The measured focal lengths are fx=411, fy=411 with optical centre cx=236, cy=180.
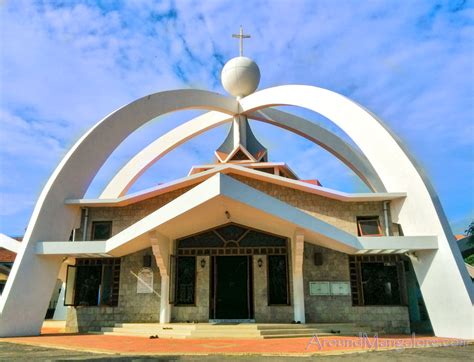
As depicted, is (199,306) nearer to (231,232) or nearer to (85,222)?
(231,232)

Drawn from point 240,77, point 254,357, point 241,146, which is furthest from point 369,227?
point 240,77

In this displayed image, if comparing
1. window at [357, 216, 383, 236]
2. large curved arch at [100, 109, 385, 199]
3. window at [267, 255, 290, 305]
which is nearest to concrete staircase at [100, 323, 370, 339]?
window at [267, 255, 290, 305]

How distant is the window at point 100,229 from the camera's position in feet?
46.1

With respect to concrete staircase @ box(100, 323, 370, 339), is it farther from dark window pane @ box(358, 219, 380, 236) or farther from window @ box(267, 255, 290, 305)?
dark window pane @ box(358, 219, 380, 236)

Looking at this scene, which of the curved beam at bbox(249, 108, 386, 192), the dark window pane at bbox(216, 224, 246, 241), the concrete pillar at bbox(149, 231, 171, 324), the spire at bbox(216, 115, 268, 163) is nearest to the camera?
the concrete pillar at bbox(149, 231, 171, 324)

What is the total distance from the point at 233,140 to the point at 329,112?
241 inches

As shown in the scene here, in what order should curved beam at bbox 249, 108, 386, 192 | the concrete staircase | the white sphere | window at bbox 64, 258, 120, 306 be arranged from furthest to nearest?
the white sphere
curved beam at bbox 249, 108, 386, 192
window at bbox 64, 258, 120, 306
the concrete staircase

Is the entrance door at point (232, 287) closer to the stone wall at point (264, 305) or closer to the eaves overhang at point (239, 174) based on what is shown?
the stone wall at point (264, 305)

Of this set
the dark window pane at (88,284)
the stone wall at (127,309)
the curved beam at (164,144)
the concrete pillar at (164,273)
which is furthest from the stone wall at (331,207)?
the curved beam at (164,144)

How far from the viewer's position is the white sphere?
67.7 feet

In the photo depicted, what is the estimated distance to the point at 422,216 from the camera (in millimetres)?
12047

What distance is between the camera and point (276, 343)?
29.9ft

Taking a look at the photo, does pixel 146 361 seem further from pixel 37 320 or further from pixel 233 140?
pixel 233 140

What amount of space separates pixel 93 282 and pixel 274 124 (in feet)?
37.9
